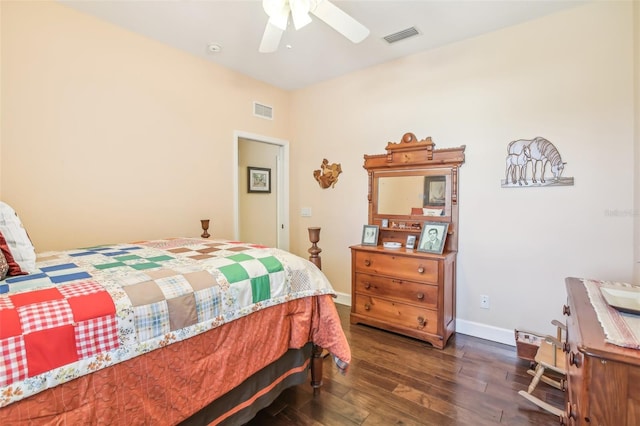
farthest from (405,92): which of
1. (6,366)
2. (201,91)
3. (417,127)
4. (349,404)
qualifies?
(6,366)

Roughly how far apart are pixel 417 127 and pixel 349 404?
8.27 feet

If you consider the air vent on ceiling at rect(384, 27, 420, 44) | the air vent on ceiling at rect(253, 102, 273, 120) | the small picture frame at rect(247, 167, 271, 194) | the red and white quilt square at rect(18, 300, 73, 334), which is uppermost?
the air vent on ceiling at rect(384, 27, 420, 44)

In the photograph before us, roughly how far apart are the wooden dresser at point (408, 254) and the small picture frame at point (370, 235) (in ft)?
0.16

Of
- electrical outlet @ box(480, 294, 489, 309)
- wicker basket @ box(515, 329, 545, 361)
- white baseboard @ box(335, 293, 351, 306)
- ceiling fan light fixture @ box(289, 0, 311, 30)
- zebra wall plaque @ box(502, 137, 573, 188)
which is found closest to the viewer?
ceiling fan light fixture @ box(289, 0, 311, 30)

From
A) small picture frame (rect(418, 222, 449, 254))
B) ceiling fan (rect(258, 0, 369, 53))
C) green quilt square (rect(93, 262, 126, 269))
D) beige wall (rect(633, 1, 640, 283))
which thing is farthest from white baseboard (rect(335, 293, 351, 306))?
ceiling fan (rect(258, 0, 369, 53))

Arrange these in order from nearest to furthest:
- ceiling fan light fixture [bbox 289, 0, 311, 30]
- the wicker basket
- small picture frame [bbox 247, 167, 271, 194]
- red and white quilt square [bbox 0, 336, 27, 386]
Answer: red and white quilt square [bbox 0, 336, 27, 386]
ceiling fan light fixture [bbox 289, 0, 311, 30]
the wicker basket
small picture frame [bbox 247, 167, 271, 194]

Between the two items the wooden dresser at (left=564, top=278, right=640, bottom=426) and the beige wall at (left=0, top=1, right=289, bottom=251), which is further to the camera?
the beige wall at (left=0, top=1, right=289, bottom=251)

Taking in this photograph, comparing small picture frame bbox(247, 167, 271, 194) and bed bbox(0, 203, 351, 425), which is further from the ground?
small picture frame bbox(247, 167, 271, 194)

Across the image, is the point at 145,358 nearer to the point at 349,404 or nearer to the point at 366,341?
the point at 349,404

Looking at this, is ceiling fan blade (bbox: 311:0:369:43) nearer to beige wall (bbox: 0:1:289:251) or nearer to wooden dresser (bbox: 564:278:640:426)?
beige wall (bbox: 0:1:289:251)

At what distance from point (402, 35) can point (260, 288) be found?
2.50m

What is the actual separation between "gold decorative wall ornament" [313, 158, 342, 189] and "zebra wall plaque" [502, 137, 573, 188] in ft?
5.78

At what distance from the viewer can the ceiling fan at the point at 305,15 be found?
1.75m

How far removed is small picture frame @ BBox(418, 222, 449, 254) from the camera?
275 centimetres
